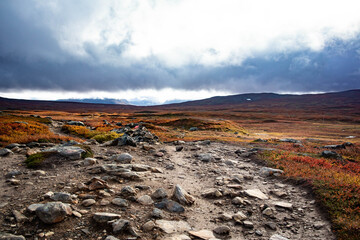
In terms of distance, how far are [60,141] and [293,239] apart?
1684 cm

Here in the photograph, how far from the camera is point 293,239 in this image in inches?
212

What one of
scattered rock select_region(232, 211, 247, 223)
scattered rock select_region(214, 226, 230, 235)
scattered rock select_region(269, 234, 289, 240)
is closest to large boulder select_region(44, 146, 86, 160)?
scattered rock select_region(214, 226, 230, 235)

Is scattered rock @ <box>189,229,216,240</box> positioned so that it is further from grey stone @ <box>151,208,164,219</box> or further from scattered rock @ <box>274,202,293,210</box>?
scattered rock @ <box>274,202,293,210</box>

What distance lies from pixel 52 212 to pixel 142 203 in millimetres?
2604

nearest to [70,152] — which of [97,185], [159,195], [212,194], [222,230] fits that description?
[97,185]

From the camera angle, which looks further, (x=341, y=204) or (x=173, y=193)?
(x=173, y=193)

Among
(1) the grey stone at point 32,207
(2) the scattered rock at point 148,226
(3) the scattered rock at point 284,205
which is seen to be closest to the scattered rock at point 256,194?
(3) the scattered rock at point 284,205

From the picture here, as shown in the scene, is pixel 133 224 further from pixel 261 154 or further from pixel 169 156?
pixel 261 154

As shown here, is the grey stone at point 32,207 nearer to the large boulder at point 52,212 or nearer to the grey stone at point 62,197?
the large boulder at point 52,212

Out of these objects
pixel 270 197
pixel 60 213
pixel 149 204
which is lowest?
pixel 270 197

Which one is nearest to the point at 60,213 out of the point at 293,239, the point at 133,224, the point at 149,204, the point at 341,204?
the point at 133,224

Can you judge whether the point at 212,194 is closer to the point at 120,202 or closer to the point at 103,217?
the point at 120,202

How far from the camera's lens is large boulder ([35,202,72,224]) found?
4701mm

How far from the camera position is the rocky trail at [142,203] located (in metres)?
4.81
